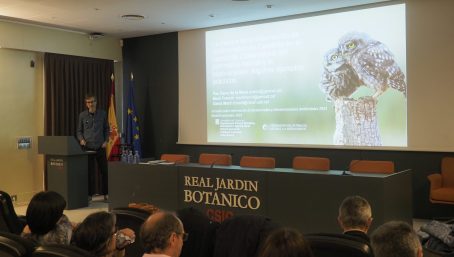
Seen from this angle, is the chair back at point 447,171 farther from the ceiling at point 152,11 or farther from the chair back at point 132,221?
the chair back at point 132,221

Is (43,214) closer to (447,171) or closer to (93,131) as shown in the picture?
(447,171)

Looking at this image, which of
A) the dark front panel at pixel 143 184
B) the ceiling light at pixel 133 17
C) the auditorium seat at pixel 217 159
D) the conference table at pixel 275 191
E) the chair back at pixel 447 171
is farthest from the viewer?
the ceiling light at pixel 133 17

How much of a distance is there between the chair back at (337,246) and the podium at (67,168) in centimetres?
606

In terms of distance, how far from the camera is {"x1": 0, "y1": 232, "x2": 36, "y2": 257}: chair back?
1.98 m

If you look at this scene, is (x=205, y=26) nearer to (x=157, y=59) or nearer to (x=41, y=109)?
(x=157, y=59)

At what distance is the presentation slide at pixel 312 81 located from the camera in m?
6.91

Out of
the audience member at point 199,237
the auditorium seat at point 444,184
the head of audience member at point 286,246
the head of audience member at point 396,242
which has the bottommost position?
the auditorium seat at point 444,184

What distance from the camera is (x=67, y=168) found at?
24.6 feet

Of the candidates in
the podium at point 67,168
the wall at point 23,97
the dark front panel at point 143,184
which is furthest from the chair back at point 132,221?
the wall at point 23,97

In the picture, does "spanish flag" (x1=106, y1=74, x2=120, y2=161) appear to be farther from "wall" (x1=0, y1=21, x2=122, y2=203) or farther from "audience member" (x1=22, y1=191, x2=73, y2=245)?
"audience member" (x1=22, y1=191, x2=73, y2=245)

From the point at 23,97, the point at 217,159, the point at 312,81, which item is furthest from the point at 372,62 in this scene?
the point at 23,97

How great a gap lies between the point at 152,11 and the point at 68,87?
2577mm

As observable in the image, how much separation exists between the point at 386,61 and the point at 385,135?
1079mm

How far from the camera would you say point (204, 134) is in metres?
8.88
